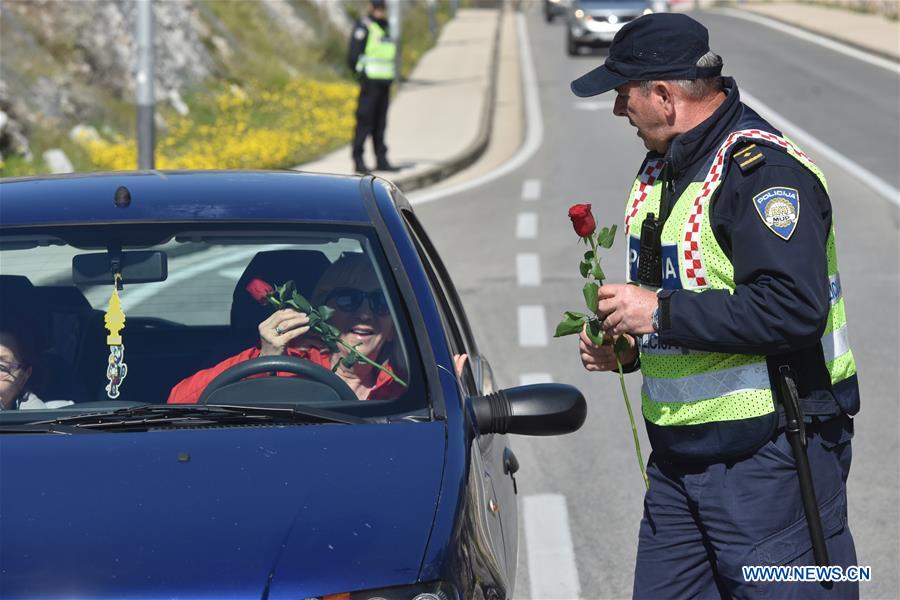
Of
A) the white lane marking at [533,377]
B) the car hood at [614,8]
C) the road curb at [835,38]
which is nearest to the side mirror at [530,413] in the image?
the white lane marking at [533,377]

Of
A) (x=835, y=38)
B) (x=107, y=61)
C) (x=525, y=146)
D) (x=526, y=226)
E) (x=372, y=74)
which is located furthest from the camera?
(x=835, y=38)

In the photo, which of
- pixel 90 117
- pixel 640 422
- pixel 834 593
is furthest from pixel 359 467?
pixel 90 117

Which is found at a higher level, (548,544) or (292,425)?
(292,425)

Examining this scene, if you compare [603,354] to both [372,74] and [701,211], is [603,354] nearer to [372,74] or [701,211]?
[701,211]

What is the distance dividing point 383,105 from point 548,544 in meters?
12.3

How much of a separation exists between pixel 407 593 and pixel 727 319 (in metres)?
0.87

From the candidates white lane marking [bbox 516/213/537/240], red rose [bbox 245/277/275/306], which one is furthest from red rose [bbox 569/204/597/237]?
white lane marking [bbox 516/213/537/240]

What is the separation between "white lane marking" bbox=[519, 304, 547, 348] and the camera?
9438mm

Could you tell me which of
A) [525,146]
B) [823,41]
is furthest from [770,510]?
[823,41]

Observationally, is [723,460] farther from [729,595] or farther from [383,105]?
[383,105]

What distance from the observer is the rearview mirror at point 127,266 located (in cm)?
409

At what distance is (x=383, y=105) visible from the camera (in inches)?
693

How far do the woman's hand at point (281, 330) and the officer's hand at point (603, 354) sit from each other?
2.54 ft

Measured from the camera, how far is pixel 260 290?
4.10 m
